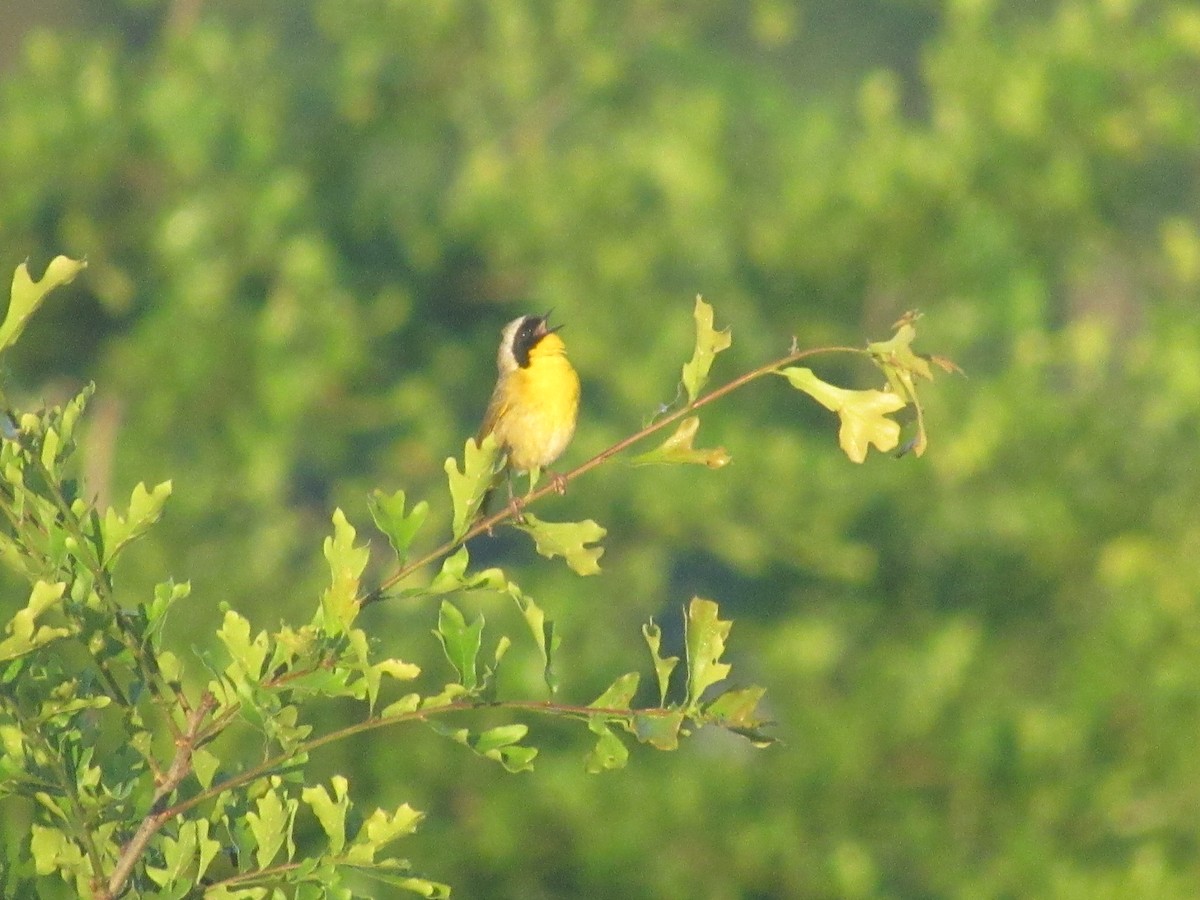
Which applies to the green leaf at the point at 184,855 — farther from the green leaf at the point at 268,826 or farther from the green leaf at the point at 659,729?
the green leaf at the point at 659,729

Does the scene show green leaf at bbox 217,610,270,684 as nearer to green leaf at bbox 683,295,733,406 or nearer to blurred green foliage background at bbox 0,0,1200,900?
green leaf at bbox 683,295,733,406

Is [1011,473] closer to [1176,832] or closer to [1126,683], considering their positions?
[1126,683]

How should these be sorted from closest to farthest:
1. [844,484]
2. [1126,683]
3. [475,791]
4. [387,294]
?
1. [475,791]
2. [1126,683]
3. [844,484]
4. [387,294]

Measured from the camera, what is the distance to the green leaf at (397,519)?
2.79m

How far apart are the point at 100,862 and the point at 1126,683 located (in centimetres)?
1334

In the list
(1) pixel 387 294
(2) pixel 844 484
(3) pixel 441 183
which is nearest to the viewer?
(2) pixel 844 484

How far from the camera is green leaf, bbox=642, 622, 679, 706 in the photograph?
2.68 metres

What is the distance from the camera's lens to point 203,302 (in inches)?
678

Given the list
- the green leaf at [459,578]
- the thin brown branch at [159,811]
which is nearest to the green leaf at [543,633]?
the green leaf at [459,578]

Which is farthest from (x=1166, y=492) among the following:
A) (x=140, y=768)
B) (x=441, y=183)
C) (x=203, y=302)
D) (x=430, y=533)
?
(x=140, y=768)

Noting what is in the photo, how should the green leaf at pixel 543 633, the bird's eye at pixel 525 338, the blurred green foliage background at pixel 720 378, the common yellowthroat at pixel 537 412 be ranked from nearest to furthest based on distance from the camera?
the green leaf at pixel 543 633 → the common yellowthroat at pixel 537 412 → the bird's eye at pixel 525 338 → the blurred green foliage background at pixel 720 378

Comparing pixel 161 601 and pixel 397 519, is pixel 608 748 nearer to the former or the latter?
pixel 397 519

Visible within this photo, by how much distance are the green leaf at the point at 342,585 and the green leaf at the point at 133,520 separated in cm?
21

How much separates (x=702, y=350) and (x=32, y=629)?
86cm
